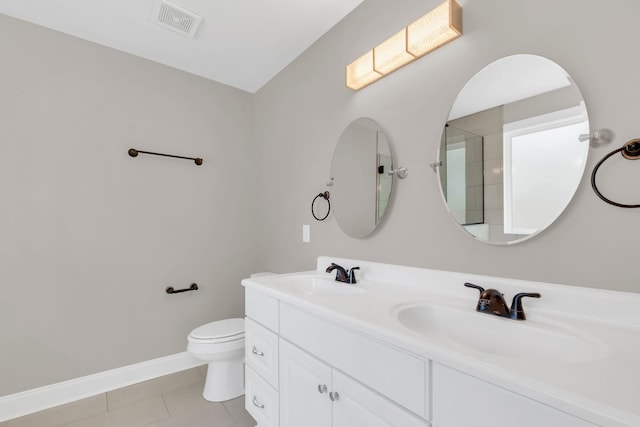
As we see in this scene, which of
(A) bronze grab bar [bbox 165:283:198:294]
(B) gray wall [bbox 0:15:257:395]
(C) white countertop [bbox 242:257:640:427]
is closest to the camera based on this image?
(C) white countertop [bbox 242:257:640:427]

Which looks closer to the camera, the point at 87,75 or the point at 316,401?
the point at 316,401

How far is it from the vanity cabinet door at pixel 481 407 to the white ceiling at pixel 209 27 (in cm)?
194

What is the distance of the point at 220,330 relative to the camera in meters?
2.01

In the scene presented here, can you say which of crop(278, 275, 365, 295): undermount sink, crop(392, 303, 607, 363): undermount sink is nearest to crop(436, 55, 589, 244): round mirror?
crop(392, 303, 607, 363): undermount sink

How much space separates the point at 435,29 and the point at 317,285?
1416 mm

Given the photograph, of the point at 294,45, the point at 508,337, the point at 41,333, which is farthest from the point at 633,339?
the point at 41,333

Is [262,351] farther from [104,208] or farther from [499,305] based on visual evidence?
[104,208]

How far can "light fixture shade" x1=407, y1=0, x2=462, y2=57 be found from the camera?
3.95 ft

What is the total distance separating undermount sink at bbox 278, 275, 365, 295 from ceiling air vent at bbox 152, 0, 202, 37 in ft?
5.74

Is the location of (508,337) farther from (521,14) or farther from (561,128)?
(521,14)

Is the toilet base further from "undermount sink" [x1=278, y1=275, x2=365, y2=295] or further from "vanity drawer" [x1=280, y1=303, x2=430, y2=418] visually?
"vanity drawer" [x1=280, y1=303, x2=430, y2=418]

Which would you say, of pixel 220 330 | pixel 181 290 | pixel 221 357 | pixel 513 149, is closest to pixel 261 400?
pixel 221 357

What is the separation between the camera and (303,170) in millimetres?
2197

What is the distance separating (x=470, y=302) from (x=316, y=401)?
70cm
